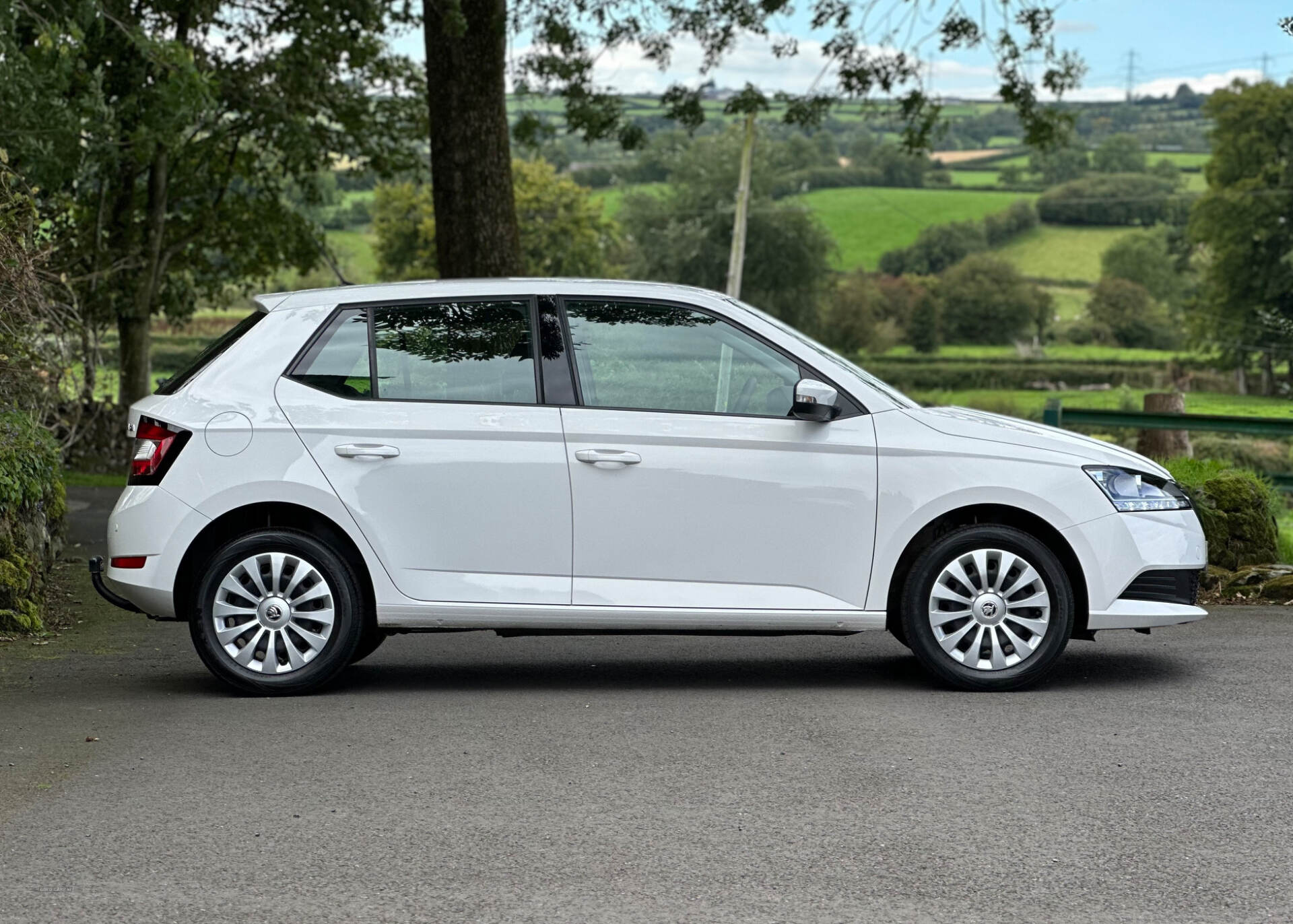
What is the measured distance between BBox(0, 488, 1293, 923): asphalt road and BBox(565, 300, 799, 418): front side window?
54.3 inches

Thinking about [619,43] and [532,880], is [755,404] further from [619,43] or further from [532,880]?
[619,43]

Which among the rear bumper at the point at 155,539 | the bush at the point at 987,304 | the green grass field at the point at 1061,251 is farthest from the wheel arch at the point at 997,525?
the green grass field at the point at 1061,251

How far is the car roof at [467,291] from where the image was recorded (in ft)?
25.6

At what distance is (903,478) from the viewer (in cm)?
757

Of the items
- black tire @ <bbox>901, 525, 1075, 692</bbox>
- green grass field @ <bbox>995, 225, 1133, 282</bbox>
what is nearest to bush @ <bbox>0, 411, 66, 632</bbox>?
black tire @ <bbox>901, 525, 1075, 692</bbox>

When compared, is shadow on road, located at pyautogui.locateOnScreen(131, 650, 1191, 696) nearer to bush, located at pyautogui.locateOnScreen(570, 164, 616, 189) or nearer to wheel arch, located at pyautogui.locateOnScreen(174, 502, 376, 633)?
wheel arch, located at pyautogui.locateOnScreen(174, 502, 376, 633)

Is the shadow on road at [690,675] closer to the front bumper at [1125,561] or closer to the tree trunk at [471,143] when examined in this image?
the front bumper at [1125,561]

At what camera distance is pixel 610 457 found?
752cm

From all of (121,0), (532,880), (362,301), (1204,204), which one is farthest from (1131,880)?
(1204,204)

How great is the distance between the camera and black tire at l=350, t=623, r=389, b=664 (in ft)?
25.5

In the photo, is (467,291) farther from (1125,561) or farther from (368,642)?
(1125,561)

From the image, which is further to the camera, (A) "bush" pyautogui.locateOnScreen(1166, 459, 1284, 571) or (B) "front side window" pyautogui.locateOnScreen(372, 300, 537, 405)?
(A) "bush" pyautogui.locateOnScreen(1166, 459, 1284, 571)

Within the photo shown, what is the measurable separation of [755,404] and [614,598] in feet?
3.61

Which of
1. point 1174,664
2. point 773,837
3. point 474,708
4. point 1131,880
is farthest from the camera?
point 1174,664
